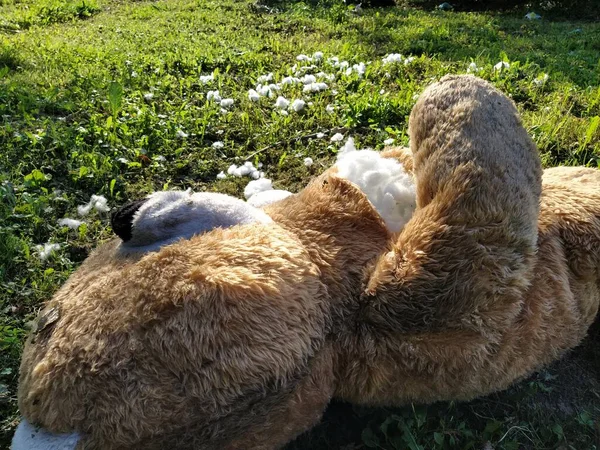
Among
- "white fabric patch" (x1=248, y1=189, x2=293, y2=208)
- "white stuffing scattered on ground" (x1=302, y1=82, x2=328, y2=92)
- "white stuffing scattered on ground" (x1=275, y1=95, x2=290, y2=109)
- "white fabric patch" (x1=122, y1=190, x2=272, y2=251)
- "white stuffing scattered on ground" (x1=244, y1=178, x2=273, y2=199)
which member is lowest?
"white stuffing scattered on ground" (x1=244, y1=178, x2=273, y2=199)

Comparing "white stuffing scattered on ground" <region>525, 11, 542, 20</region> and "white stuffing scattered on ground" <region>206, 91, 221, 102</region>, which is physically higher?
"white stuffing scattered on ground" <region>206, 91, 221, 102</region>

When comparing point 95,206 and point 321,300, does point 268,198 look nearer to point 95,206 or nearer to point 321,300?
point 321,300

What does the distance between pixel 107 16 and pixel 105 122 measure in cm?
668

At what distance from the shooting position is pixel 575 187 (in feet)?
7.21

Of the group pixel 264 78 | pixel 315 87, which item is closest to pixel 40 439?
pixel 315 87

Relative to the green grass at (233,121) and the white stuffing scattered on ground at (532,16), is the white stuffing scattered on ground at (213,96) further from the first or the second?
the white stuffing scattered on ground at (532,16)

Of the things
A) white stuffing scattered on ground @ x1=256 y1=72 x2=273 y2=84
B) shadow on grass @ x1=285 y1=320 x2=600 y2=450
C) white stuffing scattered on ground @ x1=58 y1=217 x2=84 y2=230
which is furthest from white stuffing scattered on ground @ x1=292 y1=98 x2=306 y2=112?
shadow on grass @ x1=285 y1=320 x2=600 y2=450

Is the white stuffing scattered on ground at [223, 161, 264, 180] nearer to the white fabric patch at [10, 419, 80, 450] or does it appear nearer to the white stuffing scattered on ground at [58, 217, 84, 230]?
the white stuffing scattered on ground at [58, 217, 84, 230]

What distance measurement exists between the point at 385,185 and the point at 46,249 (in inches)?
80.0

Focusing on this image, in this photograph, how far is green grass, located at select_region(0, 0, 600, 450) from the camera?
2.12 meters

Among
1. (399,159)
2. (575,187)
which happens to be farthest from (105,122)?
(575,187)

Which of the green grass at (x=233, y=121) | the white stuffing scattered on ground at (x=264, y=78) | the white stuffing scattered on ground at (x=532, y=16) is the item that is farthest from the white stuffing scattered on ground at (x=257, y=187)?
the white stuffing scattered on ground at (x=532, y=16)

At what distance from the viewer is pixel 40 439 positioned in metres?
1.36

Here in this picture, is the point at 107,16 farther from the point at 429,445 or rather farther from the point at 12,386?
the point at 429,445
